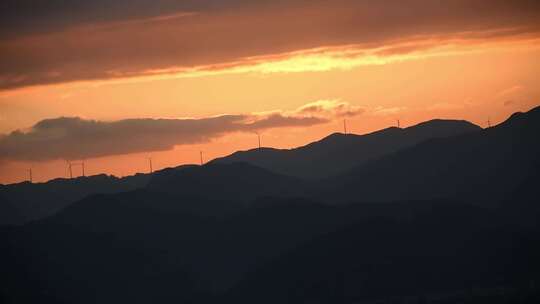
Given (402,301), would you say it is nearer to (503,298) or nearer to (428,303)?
(428,303)

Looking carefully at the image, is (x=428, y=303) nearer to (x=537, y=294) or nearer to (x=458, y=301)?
(x=458, y=301)

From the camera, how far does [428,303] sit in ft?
642

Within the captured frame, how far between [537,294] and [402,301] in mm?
23721

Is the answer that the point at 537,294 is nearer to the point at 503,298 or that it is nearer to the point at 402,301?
the point at 503,298

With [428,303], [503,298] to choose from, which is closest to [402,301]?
[428,303]

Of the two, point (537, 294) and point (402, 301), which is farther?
point (402, 301)

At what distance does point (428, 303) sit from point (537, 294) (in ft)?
61.4

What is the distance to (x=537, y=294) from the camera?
18500 centimetres

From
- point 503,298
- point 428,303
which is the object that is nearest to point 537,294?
point 503,298

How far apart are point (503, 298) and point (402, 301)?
1740 centimetres

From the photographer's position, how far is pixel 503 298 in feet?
623

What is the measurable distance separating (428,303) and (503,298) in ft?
40.8

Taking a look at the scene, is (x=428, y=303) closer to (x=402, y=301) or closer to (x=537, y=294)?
(x=402, y=301)

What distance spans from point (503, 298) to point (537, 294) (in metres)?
6.55
